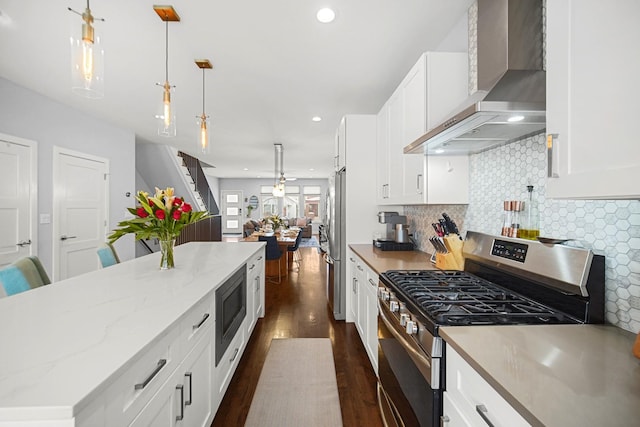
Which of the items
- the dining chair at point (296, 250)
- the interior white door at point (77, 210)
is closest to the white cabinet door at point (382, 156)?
the dining chair at point (296, 250)

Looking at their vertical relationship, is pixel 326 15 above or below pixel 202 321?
above

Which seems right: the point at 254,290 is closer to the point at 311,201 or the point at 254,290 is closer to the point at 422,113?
the point at 422,113

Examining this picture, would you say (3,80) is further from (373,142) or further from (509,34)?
(509,34)

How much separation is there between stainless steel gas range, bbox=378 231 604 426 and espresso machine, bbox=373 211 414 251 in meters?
1.15

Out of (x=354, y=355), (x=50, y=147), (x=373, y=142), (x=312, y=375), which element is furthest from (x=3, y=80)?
(x=354, y=355)

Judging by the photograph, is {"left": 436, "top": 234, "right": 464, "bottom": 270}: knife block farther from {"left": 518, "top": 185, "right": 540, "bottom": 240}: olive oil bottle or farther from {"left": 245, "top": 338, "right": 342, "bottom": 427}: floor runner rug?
{"left": 245, "top": 338, "right": 342, "bottom": 427}: floor runner rug

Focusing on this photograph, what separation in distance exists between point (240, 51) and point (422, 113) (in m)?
1.69

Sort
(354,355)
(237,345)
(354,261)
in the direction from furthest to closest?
(354,261)
(354,355)
(237,345)

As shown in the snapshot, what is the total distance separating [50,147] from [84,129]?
70 cm

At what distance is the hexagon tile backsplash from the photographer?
103 cm

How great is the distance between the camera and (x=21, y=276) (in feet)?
5.29

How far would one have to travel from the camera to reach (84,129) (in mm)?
4449

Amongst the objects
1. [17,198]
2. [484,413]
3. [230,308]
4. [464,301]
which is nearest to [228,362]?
[230,308]

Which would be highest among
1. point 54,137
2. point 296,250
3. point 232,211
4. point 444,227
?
point 54,137
